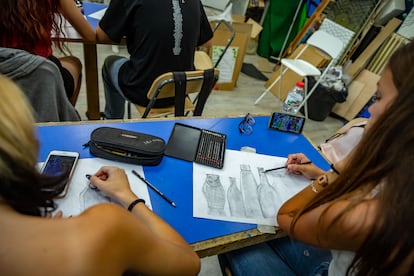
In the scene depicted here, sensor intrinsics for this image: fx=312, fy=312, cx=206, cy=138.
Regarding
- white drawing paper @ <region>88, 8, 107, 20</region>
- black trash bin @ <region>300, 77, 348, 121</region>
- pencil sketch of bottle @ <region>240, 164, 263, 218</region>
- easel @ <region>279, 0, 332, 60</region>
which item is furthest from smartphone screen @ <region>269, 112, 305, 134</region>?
easel @ <region>279, 0, 332, 60</region>

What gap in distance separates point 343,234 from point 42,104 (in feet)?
3.89

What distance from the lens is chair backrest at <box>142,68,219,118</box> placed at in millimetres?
1395

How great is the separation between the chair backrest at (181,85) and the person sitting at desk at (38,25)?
0.56m

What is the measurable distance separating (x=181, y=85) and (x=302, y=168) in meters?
0.67

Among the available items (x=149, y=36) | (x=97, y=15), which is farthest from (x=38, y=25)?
(x=97, y=15)

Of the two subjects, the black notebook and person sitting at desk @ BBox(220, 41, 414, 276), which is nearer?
person sitting at desk @ BBox(220, 41, 414, 276)

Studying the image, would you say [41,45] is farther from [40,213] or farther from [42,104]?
[40,213]

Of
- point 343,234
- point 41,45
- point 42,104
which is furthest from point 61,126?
point 343,234

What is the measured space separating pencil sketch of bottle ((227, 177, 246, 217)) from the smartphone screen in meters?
0.40

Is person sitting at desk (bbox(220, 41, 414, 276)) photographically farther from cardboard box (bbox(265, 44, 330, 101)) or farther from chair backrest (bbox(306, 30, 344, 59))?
cardboard box (bbox(265, 44, 330, 101))

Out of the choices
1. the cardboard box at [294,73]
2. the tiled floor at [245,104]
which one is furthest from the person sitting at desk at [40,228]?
the cardboard box at [294,73]

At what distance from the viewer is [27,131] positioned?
45 centimetres

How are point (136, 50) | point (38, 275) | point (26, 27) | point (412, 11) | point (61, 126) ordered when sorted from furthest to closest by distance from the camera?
point (412, 11)
point (136, 50)
point (26, 27)
point (61, 126)
point (38, 275)

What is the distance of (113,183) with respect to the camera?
812 millimetres
